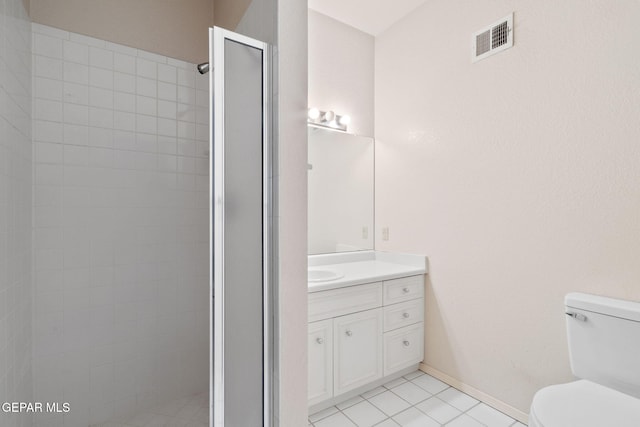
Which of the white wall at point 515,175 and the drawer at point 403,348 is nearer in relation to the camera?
the white wall at point 515,175

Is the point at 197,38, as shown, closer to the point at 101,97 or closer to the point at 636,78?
the point at 101,97

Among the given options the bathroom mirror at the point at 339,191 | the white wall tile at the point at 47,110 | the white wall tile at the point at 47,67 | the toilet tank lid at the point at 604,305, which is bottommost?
the toilet tank lid at the point at 604,305

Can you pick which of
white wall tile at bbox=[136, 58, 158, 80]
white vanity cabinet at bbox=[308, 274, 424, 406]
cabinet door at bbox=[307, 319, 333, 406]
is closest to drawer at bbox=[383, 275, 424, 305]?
white vanity cabinet at bbox=[308, 274, 424, 406]

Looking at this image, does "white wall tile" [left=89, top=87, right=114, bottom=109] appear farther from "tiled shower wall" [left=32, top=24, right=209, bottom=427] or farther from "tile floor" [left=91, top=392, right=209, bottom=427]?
"tile floor" [left=91, top=392, right=209, bottom=427]

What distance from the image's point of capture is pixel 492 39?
6.06 feet

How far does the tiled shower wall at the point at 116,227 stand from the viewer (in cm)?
154

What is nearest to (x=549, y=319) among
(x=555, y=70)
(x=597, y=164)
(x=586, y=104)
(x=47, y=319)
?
(x=597, y=164)

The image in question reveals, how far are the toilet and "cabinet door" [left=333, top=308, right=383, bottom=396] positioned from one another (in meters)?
0.91

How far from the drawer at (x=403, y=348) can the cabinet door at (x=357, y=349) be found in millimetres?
77

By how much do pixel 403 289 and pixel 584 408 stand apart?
1.09 metres

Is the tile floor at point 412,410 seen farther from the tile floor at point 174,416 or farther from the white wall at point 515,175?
the tile floor at point 174,416

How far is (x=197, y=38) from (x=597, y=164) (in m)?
2.33

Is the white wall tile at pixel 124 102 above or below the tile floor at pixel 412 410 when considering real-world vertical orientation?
above

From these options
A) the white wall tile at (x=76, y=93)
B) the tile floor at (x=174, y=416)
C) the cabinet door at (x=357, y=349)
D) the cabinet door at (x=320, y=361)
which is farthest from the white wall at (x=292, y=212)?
the white wall tile at (x=76, y=93)
